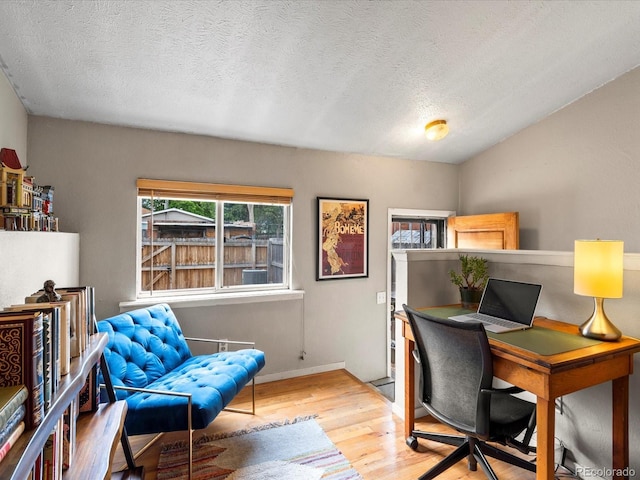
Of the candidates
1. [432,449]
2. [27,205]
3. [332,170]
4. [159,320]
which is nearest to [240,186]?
[332,170]

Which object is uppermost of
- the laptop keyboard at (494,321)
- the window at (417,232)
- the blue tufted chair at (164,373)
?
the window at (417,232)

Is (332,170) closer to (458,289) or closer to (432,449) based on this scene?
(458,289)

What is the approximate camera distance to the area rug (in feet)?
6.14

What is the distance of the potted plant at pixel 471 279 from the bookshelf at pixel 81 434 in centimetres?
213

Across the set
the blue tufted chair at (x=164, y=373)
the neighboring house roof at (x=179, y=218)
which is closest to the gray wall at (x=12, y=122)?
the neighboring house roof at (x=179, y=218)

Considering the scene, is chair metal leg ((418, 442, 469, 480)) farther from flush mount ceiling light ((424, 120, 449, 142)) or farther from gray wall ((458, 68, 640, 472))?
flush mount ceiling light ((424, 120, 449, 142))

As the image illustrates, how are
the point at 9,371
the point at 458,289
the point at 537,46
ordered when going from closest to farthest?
the point at 9,371 < the point at 537,46 < the point at 458,289

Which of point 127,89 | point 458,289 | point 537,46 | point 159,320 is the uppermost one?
point 537,46

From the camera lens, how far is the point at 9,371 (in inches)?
31.4

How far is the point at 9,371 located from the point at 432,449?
2.24m

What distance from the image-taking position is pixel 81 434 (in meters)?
1.29

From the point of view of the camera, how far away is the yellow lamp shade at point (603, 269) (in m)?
1.58

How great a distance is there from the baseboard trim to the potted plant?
150 cm

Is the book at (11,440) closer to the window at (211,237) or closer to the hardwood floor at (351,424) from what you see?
the hardwood floor at (351,424)
